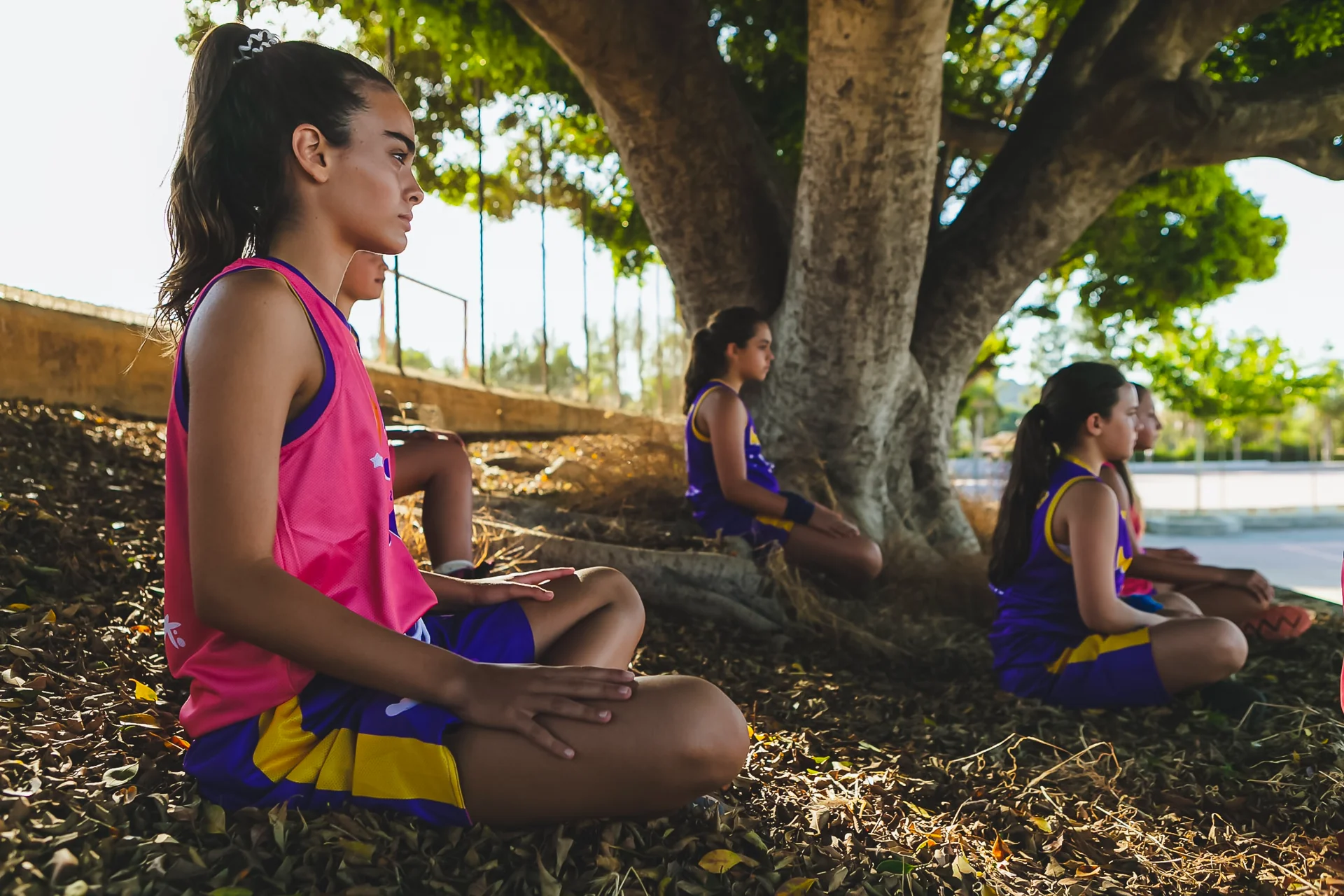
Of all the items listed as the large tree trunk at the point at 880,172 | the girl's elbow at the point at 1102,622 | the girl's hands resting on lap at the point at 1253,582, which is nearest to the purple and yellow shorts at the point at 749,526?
the large tree trunk at the point at 880,172

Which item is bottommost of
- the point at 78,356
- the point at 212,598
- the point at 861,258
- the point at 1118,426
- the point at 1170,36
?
the point at 212,598

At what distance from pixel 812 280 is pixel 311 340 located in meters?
3.96

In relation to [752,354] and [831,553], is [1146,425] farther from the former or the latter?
[752,354]

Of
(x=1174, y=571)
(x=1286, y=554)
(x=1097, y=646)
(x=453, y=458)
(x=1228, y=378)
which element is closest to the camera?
(x=453, y=458)

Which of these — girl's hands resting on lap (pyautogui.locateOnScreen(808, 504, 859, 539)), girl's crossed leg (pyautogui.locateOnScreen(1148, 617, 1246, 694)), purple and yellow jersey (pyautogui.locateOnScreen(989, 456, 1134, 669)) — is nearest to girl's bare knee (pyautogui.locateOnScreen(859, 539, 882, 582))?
girl's hands resting on lap (pyautogui.locateOnScreen(808, 504, 859, 539))

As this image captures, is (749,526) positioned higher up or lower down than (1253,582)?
higher up

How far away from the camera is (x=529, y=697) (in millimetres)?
1499

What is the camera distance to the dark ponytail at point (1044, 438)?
3459 mm

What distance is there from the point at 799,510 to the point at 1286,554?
289 inches

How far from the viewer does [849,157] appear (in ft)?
15.6

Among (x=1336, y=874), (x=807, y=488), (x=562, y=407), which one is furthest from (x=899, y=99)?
(x=562, y=407)

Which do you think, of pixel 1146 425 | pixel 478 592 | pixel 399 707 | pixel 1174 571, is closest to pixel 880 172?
pixel 1146 425

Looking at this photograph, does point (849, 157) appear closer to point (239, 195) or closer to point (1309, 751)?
point (1309, 751)

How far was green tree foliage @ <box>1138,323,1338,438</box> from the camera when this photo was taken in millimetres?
14508
